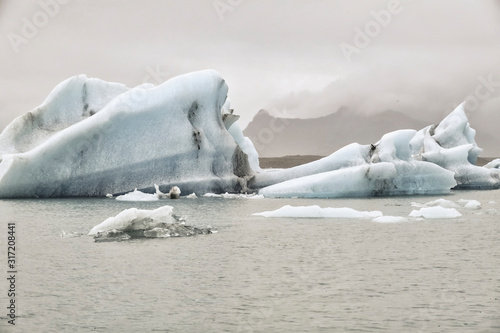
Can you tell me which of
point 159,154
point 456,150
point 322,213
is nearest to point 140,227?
point 322,213

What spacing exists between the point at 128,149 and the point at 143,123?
100 cm

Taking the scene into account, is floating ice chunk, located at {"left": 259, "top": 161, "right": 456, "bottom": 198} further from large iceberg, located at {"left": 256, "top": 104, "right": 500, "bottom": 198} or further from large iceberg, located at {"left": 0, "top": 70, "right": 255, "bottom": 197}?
large iceberg, located at {"left": 0, "top": 70, "right": 255, "bottom": 197}

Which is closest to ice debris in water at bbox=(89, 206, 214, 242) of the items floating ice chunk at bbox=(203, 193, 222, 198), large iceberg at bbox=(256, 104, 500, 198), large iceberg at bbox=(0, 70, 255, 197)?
large iceberg at bbox=(0, 70, 255, 197)

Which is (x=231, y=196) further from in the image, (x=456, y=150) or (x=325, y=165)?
(x=456, y=150)

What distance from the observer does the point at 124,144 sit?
72.6 feet

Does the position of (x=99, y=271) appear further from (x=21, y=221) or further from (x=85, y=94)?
(x=85, y=94)

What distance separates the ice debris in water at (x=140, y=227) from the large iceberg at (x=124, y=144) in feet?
31.4

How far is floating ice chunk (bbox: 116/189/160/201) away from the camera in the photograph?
20906 millimetres

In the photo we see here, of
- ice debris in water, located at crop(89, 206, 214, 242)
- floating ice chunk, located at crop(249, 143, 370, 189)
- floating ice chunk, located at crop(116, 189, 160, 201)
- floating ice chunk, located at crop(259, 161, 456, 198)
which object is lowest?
ice debris in water, located at crop(89, 206, 214, 242)

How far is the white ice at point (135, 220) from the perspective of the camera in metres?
12.0

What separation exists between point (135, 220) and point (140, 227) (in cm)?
20

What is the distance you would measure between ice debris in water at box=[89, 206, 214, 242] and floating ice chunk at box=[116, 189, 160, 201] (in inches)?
324

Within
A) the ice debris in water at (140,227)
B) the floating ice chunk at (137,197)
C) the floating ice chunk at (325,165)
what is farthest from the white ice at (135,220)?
the floating ice chunk at (325,165)

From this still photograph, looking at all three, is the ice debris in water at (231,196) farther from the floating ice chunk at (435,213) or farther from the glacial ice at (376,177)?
the floating ice chunk at (435,213)
